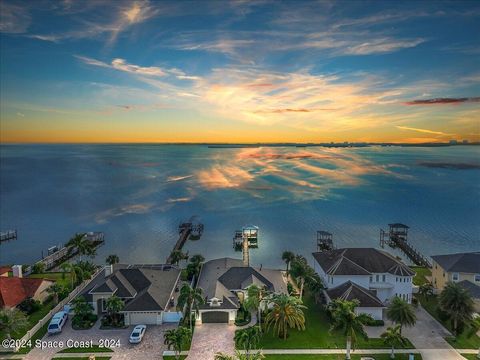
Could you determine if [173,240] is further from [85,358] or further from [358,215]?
[358,215]

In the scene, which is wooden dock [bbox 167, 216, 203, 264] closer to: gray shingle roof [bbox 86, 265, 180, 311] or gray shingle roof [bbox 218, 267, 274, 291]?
gray shingle roof [bbox 86, 265, 180, 311]

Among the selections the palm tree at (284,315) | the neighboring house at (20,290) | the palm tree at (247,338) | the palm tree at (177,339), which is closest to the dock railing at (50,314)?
the neighboring house at (20,290)

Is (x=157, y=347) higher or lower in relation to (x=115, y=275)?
lower

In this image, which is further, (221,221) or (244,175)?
(244,175)

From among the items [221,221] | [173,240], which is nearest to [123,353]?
[173,240]

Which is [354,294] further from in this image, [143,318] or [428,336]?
[143,318]

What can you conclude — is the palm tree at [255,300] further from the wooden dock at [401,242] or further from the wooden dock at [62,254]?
the wooden dock at [62,254]

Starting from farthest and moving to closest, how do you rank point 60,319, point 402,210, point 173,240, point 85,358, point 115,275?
point 402,210 < point 173,240 < point 115,275 < point 60,319 < point 85,358
